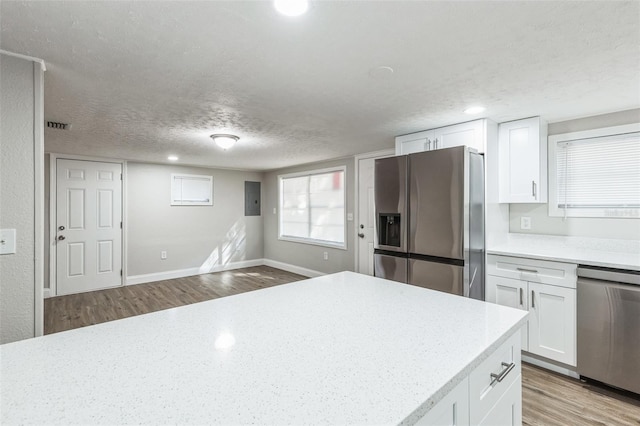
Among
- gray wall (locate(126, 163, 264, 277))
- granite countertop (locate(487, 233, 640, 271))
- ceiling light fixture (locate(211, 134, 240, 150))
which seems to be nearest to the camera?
granite countertop (locate(487, 233, 640, 271))

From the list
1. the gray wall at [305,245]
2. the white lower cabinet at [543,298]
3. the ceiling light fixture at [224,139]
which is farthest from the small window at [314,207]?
the white lower cabinet at [543,298]

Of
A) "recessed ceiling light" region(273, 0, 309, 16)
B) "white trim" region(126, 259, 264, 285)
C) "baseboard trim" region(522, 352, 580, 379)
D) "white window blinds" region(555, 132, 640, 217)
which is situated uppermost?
"recessed ceiling light" region(273, 0, 309, 16)

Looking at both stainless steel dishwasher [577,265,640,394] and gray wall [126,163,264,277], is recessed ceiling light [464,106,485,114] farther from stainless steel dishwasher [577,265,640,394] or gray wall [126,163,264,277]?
gray wall [126,163,264,277]

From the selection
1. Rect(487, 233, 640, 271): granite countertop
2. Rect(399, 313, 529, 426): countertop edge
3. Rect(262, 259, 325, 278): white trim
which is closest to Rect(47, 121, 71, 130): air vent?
Rect(399, 313, 529, 426): countertop edge

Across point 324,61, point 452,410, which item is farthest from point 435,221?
point 452,410

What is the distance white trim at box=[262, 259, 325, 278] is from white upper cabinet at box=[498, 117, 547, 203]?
3.39 meters

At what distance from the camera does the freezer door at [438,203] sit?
8.19ft

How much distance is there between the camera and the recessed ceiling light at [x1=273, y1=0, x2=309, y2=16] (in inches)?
48.6

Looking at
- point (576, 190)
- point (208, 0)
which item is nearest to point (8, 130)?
point (208, 0)

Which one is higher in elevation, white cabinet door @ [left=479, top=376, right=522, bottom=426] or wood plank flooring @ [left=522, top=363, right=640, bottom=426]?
white cabinet door @ [left=479, top=376, right=522, bottom=426]

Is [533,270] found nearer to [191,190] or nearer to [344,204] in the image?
[344,204]

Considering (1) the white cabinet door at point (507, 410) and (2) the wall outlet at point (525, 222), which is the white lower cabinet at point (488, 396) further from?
(2) the wall outlet at point (525, 222)

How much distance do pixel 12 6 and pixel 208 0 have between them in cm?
82

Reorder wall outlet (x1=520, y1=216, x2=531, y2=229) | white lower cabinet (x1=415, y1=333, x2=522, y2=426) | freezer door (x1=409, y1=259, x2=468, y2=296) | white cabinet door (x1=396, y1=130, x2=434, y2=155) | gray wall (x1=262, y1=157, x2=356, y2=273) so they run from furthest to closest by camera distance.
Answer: gray wall (x1=262, y1=157, x2=356, y2=273), white cabinet door (x1=396, y1=130, x2=434, y2=155), wall outlet (x1=520, y1=216, x2=531, y2=229), freezer door (x1=409, y1=259, x2=468, y2=296), white lower cabinet (x1=415, y1=333, x2=522, y2=426)
